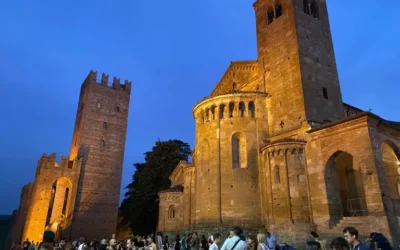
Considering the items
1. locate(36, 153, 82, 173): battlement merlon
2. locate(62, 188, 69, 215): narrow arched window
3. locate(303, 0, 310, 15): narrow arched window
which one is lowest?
locate(62, 188, 69, 215): narrow arched window

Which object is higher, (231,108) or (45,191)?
(231,108)

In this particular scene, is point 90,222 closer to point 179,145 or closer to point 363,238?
point 179,145

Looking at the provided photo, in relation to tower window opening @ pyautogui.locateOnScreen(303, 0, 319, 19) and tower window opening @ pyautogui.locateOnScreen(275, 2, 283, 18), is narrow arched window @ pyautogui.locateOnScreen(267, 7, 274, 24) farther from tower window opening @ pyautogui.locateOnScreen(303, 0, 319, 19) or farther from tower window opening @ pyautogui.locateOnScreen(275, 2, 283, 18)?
tower window opening @ pyautogui.locateOnScreen(303, 0, 319, 19)

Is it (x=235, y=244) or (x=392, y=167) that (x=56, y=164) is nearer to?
(x=392, y=167)

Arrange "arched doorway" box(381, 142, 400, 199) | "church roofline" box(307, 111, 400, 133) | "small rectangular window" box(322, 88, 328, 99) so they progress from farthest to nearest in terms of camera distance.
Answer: "small rectangular window" box(322, 88, 328, 99), "arched doorway" box(381, 142, 400, 199), "church roofline" box(307, 111, 400, 133)

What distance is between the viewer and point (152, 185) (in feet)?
122

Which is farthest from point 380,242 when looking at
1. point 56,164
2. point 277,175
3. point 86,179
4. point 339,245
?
point 56,164

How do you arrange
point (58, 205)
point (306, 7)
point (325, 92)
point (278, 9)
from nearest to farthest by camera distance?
point (325, 92), point (306, 7), point (278, 9), point (58, 205)

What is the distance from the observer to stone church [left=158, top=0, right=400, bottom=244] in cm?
1734

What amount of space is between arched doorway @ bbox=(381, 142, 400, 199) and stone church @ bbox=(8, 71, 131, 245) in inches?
1361

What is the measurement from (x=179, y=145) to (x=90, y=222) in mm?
15978

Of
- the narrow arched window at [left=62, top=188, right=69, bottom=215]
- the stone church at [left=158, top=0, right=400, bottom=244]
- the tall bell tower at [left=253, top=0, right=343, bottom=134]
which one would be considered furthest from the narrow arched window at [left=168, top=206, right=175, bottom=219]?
the narrow arched window at [left=62, top=188, right=69, bottom=215]

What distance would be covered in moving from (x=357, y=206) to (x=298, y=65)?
1106 centimetres

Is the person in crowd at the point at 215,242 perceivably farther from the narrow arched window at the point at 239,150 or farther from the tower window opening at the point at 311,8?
the tower window opening at the point at 311,8
